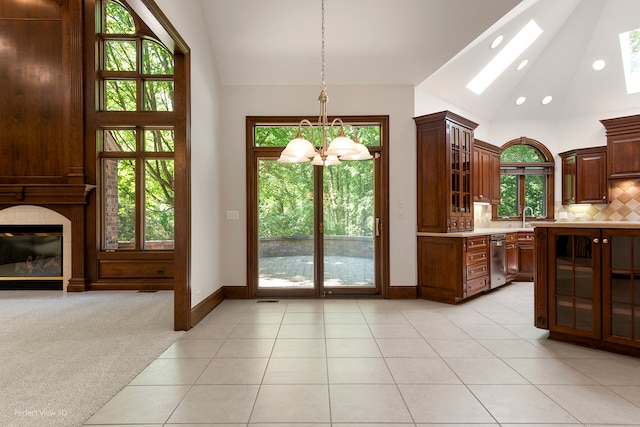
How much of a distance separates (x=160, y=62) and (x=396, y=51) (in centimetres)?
431

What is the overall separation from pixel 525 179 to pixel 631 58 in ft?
8.57

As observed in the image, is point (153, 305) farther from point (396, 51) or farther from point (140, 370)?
point (396, 51)

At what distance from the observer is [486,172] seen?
231 inches

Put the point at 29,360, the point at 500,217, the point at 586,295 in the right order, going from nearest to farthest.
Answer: the point at 29,360 < the point at 586,295 < the point at 500,217

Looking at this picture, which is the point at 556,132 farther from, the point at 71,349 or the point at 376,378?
the point at 71,349

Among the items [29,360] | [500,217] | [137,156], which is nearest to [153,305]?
[29,360]

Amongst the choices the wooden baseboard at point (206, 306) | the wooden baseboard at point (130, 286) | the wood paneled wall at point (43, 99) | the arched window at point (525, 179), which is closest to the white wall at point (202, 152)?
the wooden baseboard at point (206, 306)

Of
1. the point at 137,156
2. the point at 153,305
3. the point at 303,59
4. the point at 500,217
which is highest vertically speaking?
the point at 303,59

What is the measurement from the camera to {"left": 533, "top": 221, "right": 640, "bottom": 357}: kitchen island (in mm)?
2670

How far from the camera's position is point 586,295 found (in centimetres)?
287

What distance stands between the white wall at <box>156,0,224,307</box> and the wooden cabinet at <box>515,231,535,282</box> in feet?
17.3

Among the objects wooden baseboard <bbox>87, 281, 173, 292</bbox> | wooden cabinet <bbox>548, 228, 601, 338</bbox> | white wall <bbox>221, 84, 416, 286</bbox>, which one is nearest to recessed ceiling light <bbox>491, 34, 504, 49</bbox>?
white wall <bbox>221, 84, 416, 286</bbox>

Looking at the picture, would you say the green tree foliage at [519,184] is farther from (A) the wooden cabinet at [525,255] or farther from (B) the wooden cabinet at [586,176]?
(A) the wooden cabinet at [525,255]

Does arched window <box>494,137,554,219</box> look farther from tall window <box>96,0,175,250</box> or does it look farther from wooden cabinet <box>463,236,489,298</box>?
tall window <box>96,0,175,250</box>
